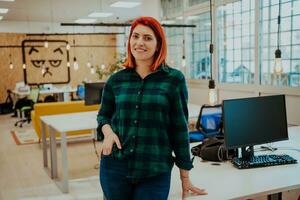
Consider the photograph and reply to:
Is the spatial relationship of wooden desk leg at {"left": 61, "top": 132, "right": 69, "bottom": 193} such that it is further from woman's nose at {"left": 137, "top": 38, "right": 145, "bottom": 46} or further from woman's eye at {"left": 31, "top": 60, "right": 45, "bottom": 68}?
woman's eye at {"left": 31, "top": 60, "right": 45, "bottom": 68}

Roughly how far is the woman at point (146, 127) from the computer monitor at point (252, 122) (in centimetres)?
71

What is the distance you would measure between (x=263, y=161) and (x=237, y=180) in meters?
0.39

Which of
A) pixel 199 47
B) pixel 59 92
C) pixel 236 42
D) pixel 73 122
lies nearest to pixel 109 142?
pixel 73 122

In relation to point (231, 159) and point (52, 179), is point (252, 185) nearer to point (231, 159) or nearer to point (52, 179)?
point (231, 159)

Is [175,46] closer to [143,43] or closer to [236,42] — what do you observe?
[236,42]

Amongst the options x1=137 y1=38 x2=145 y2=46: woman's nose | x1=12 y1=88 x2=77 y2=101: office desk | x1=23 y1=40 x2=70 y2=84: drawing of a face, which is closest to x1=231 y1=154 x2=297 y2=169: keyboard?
x1=137 y1=38 x2=145 y2=46: woman's nose

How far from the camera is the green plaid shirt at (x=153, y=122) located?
149cm

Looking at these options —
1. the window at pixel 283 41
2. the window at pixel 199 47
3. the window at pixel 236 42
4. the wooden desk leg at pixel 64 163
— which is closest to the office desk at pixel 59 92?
the window at pixel 199 47

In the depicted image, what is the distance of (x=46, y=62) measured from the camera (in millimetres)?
11883

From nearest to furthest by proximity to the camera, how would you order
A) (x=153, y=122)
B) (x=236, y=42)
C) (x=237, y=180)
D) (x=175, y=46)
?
(x=153, y=122) → (x=237, y=180) → (x=236, y=42) → (x=175, y=46)

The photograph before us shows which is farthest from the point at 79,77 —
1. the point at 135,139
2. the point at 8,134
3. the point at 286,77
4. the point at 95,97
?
the point at 135,139

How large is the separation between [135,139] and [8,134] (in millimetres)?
6931

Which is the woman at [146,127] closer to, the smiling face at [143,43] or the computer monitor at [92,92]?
the smiling face at [143,43]

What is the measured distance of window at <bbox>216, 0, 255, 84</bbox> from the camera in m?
5.37
